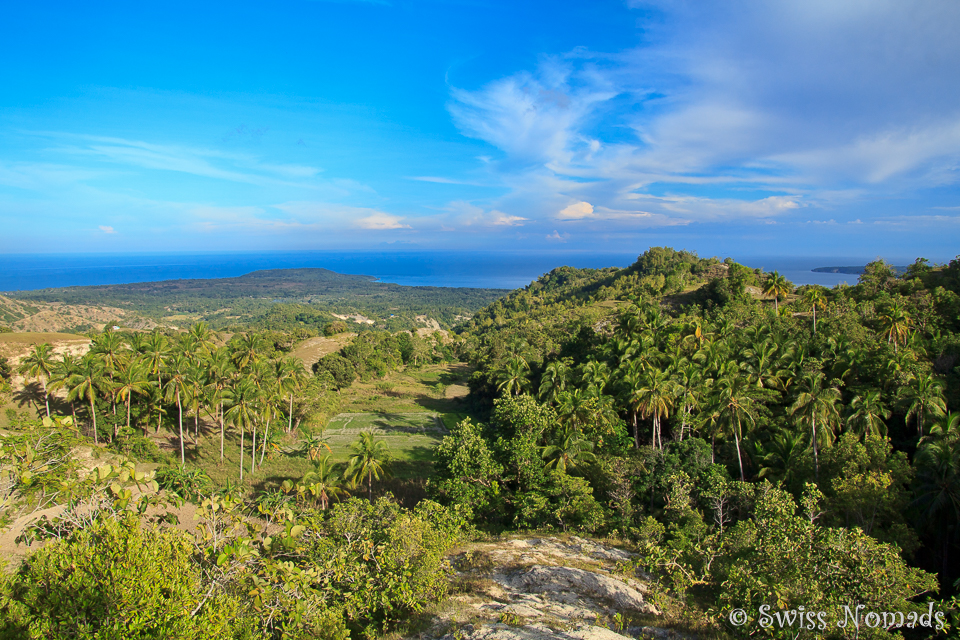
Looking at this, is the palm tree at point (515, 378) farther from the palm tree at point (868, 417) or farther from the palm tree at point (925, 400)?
the palm tree at point (925, 400)

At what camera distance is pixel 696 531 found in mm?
23359

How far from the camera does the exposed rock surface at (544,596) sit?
13805 mm

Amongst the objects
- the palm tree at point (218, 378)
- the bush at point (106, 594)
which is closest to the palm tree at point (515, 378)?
the palm tree at point (218, 378)

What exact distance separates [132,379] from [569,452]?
36018 millimetres

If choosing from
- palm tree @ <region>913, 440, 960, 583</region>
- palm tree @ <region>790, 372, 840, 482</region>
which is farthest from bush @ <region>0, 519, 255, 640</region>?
palm tree @ <region>790, 372, 840, 482</region>

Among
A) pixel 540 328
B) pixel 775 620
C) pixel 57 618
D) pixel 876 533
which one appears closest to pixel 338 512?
pixel 57 618

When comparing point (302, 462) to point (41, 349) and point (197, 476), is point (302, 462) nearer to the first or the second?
point (197, 476)

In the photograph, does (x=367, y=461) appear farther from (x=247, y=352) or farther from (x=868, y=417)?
(x=868, y=417)

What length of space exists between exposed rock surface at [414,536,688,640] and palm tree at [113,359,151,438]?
3243 cm

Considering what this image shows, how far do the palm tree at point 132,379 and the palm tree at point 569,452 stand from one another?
111 feet

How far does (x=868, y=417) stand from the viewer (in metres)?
28.8

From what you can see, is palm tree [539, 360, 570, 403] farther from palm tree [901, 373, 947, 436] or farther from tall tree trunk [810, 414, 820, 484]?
palm tree [901, 373, 947, 436]

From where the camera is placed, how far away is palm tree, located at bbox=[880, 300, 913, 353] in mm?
43094

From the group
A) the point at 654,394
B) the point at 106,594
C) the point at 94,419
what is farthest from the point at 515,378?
the point at 106,594
